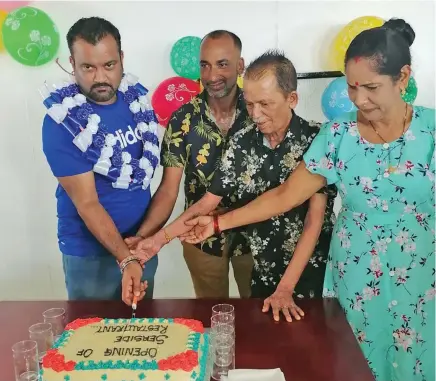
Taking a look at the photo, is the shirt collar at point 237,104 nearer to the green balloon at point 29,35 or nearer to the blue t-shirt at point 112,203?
the blue t-shirt at point 112,203

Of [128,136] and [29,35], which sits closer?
[128,136]

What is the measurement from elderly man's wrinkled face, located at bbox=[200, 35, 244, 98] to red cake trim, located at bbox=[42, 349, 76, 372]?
4.08 feet

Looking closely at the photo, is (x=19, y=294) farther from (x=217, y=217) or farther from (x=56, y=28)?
(x=217, y=217)

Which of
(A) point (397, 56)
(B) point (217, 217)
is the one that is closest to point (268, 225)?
(B) point (217, 217)

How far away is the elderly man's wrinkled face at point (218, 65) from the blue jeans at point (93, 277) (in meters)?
0.82

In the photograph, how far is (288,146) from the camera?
190 cm

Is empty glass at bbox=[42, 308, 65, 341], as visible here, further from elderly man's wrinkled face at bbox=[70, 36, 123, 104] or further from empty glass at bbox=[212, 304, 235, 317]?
elderly man's wrinkled face at bbox=[70, 36, 123, 104]

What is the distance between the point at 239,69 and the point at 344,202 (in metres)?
0.78

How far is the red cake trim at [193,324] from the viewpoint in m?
1.49

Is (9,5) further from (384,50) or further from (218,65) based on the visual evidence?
(384,50)

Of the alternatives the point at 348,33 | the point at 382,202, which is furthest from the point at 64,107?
the point at 348,33

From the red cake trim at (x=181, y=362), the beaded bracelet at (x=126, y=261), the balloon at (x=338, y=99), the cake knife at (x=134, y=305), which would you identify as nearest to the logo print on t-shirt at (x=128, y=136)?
the beaded bracelet at (x=126, y=261)

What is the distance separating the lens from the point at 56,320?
1603 mm

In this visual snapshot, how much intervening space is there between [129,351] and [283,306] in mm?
564
